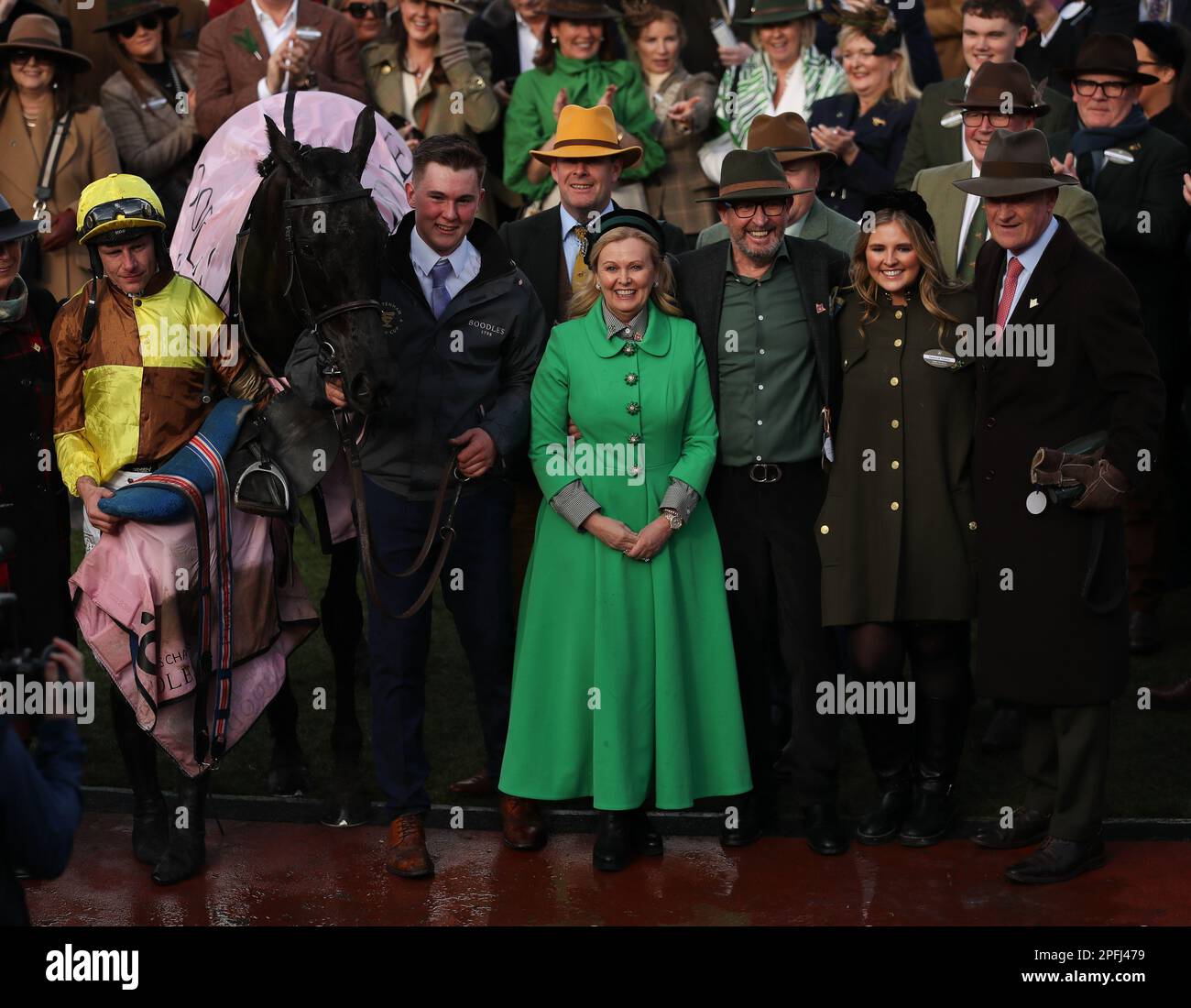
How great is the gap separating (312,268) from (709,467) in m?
1.65

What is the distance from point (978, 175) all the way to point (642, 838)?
3250 mm

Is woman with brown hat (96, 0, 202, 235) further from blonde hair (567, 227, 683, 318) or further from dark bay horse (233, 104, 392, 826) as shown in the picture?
blonde hair (567, 227, 683, 318)

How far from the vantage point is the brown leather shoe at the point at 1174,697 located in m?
8.50

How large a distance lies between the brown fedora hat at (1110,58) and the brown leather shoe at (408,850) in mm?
4709

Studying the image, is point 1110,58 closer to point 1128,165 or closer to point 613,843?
point 1128,165

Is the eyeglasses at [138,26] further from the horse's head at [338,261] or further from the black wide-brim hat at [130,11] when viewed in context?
the horse's head at [338,261]

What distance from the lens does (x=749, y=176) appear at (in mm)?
7055

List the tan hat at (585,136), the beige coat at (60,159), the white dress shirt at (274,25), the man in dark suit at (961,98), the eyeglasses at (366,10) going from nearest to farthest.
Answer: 1. the tan hat at (585,136)
2. the man in dark suit at (961,98)
3. the beige coat at (60,159)
4. the white dress shirt at (274,25)
5. the eyeglasses at (366,10)

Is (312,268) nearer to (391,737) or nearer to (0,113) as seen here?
(391,737)

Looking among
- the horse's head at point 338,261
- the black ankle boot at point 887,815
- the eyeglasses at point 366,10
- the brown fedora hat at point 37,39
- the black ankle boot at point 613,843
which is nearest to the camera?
the horse's head at point 338,261

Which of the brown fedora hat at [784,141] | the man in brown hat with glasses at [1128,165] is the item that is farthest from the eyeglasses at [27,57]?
the man in brown hat with glasses at [1128,165]

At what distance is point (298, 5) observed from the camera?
10.1 meters

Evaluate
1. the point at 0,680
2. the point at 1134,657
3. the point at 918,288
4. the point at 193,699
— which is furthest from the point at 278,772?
the point at 1134,657

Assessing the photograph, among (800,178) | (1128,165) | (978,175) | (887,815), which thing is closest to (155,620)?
(887,815)
